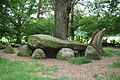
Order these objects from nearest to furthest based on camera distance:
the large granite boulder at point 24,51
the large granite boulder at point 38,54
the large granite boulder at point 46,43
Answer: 1. the large granite boulder at point 38,54
2. the large granite boulder at point 46,43
3. the large granite boulder at point 24,51

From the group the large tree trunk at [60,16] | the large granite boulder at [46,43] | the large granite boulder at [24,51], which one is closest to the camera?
the large granite boulder at [46,43]

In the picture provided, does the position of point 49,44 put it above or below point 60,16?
below

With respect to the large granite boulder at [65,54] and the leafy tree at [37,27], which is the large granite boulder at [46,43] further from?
the leafy tree at [37,27]

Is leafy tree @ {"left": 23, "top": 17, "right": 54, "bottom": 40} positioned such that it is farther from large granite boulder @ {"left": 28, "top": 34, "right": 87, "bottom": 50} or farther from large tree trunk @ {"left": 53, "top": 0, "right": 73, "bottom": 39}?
large granite boulder @ {"left": 28, "top": 34, "right": 87, "bottom": 50}

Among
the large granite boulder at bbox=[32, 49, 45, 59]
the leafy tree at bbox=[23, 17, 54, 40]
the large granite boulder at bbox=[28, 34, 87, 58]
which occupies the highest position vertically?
the leafy tree at bbox=[23, 17, 54, 40]

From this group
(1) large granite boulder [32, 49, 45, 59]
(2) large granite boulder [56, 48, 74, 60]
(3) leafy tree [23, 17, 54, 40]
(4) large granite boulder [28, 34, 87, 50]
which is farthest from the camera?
(3) leafy tree [23, 17, 54, 40]

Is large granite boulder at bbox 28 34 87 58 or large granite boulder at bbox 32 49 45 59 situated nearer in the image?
large granite boulder at bbox 32 49 45 59

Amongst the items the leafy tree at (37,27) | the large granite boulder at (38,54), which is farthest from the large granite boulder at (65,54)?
the leafy tree at (37,27)

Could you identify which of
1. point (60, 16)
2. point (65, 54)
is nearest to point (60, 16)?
point (60, 16)

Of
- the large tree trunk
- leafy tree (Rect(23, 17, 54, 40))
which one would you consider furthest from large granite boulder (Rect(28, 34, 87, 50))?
leafy tree (Rect(23, 17, 54, 40))

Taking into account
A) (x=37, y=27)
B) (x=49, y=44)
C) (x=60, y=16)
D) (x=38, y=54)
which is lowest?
(x=38, y=54)

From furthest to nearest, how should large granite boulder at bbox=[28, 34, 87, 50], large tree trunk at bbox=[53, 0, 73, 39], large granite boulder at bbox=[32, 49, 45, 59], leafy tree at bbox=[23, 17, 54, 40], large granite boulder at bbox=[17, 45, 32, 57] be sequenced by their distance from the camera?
leafy tree at bbox=[23, 17, 54, 40] < large tree trunk at bbox=[53, 0, 73, 39] < large granite boulder at bbox=[17, 45, 32, 57] < large granite boulder at bbox=[28, 34, 87, 50] < large granite boulder at bbox=[32, 49, 45, 59]

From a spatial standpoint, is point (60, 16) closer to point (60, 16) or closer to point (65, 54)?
point (60, 16)

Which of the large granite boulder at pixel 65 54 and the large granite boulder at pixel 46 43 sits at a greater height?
the large granite boulder at pixel 46 43
